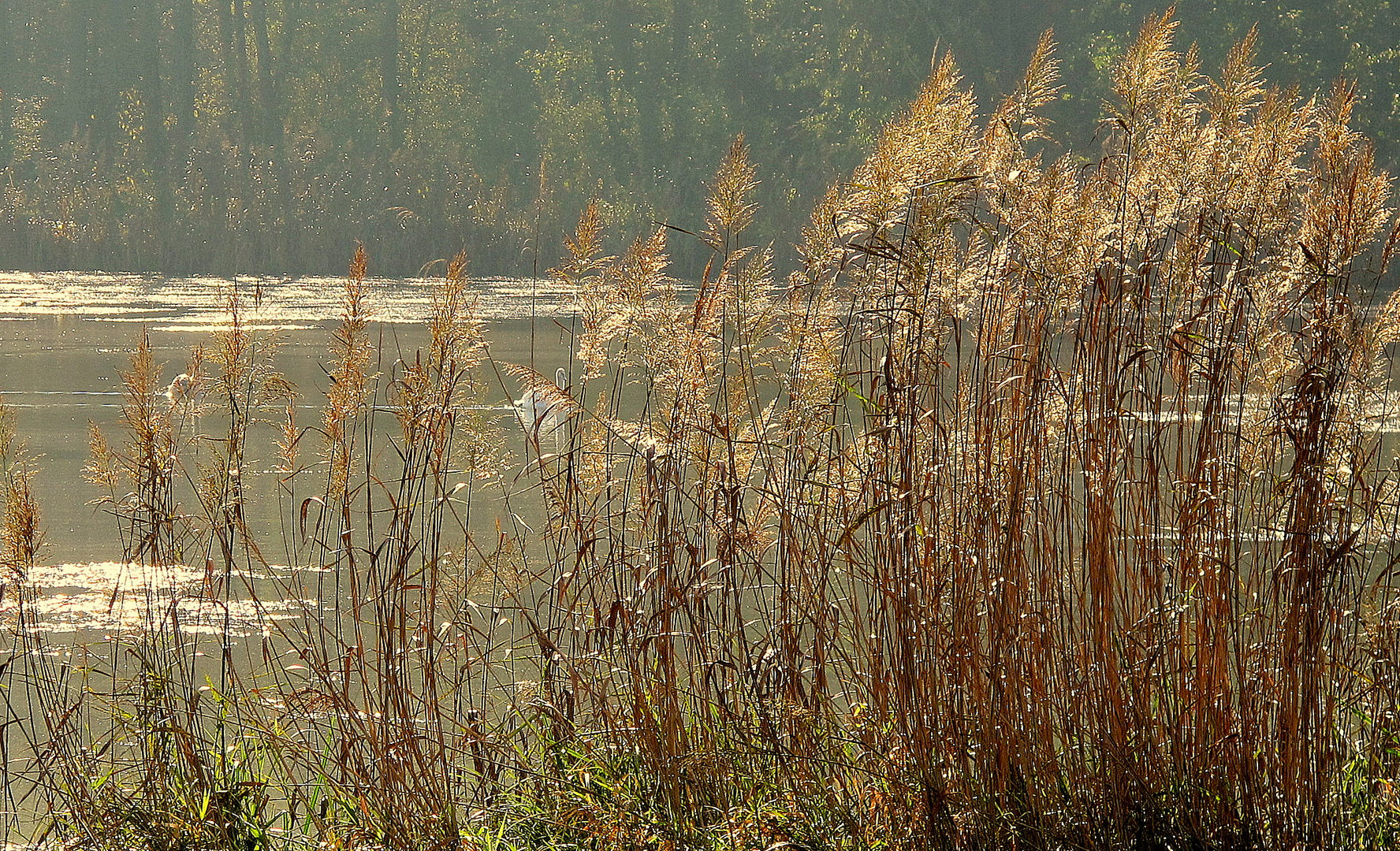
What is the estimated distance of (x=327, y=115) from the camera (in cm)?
3259

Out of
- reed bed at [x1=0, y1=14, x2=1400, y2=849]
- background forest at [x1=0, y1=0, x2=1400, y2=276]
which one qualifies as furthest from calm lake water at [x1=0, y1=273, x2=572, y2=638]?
background forest at [x1=0, y1=0, x2=1400, y2=276]

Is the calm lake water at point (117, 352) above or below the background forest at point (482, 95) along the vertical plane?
below

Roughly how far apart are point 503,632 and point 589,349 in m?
2.20

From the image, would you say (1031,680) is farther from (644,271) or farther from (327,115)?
(327,115)

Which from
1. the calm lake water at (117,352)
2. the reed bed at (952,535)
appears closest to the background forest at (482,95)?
the calm lake water at (117,352)

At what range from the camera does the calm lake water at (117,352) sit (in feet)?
16.6

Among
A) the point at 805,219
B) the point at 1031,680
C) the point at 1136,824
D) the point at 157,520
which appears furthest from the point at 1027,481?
the point at 805,219

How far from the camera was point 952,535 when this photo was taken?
8.50 ft

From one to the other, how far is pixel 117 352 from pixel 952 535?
37.9 ft

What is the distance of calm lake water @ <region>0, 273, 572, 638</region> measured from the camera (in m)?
5.07

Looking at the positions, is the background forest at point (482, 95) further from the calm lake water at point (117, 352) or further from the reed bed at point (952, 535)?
the reed bed at point (952, 535)

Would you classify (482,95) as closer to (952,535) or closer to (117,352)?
(117,352)

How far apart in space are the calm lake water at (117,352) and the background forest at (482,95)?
4.62 m

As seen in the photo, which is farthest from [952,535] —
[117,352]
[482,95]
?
[482,95]
